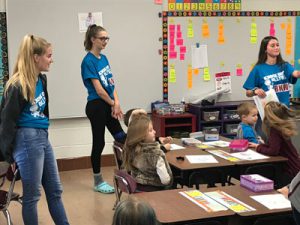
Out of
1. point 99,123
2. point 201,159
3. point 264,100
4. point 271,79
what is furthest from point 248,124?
point 99,123

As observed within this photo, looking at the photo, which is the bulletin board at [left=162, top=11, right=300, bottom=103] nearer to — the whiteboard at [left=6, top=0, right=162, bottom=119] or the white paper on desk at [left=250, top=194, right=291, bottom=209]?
the whiteboard at [left=6, top=0, right=162, bottom=119]

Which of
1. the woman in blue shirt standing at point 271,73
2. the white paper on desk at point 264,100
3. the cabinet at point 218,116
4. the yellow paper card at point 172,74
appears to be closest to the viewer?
the white paper on desk at point 264,100

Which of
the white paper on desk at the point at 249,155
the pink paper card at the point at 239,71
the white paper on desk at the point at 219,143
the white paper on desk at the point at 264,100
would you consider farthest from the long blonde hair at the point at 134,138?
the pink paper card at the point at 239,71

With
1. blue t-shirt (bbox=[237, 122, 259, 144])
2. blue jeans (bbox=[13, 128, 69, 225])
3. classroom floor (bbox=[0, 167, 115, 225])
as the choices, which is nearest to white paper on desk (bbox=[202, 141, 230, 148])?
blue t-shirt (bbox=[237, 122, 259, 144])

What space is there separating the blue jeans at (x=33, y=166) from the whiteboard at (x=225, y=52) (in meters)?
3.04

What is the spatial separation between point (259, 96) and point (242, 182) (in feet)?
5.70

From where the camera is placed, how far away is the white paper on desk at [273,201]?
2.49 meters

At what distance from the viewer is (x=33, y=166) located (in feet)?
9.80

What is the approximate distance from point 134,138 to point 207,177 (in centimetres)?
61

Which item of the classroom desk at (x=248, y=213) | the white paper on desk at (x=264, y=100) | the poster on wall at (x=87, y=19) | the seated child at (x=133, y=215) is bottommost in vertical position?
the classroom desk at (x=248, y=213)

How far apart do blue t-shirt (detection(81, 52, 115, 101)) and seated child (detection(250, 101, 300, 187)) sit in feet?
5.44

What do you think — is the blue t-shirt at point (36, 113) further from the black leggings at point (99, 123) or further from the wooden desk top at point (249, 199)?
the black leggings at point (99, 123)

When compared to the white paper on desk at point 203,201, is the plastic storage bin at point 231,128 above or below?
below

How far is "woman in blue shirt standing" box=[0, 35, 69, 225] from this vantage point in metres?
2.92
